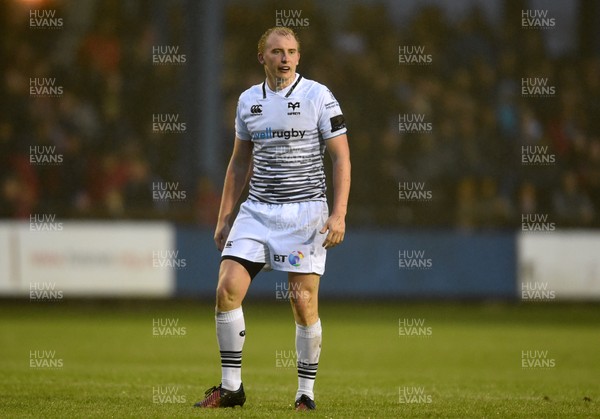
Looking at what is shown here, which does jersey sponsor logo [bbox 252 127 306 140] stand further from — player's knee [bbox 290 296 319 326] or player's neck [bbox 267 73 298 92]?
player's knee [bbox 290 296 319 326]

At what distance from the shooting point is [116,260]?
760 inches

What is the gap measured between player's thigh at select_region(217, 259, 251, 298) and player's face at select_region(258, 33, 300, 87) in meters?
1.34

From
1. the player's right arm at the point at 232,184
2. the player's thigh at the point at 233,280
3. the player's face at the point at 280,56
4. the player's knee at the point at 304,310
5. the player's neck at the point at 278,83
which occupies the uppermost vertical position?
the player's face at the point at 280,56

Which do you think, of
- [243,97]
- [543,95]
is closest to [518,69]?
[543,95]

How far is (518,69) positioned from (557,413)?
51.7 feet

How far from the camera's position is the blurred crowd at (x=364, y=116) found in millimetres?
20250

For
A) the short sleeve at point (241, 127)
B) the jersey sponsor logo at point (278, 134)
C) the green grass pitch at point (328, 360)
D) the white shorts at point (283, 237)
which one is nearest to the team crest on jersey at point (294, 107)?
the jersey sponsor logo at point (278, 134)

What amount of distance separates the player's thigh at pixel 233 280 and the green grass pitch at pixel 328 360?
2.61 feet

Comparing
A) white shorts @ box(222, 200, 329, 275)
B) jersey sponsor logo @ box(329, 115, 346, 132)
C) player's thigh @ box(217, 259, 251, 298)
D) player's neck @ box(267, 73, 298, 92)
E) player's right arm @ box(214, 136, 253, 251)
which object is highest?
player's neck @ box(267, 73, 298, 92)

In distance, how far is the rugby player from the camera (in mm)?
7676

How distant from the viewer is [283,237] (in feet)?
25.3

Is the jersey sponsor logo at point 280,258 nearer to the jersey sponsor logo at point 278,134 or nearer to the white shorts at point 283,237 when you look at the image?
the white shorts at point 283,237

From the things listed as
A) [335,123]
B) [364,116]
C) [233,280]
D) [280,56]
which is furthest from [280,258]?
[364,116]

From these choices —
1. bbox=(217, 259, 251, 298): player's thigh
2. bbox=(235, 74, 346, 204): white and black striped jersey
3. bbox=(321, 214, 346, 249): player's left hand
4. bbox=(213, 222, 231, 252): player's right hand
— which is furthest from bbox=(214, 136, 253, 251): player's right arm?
bbox=(321, 214, 346, 249): player's left hand
